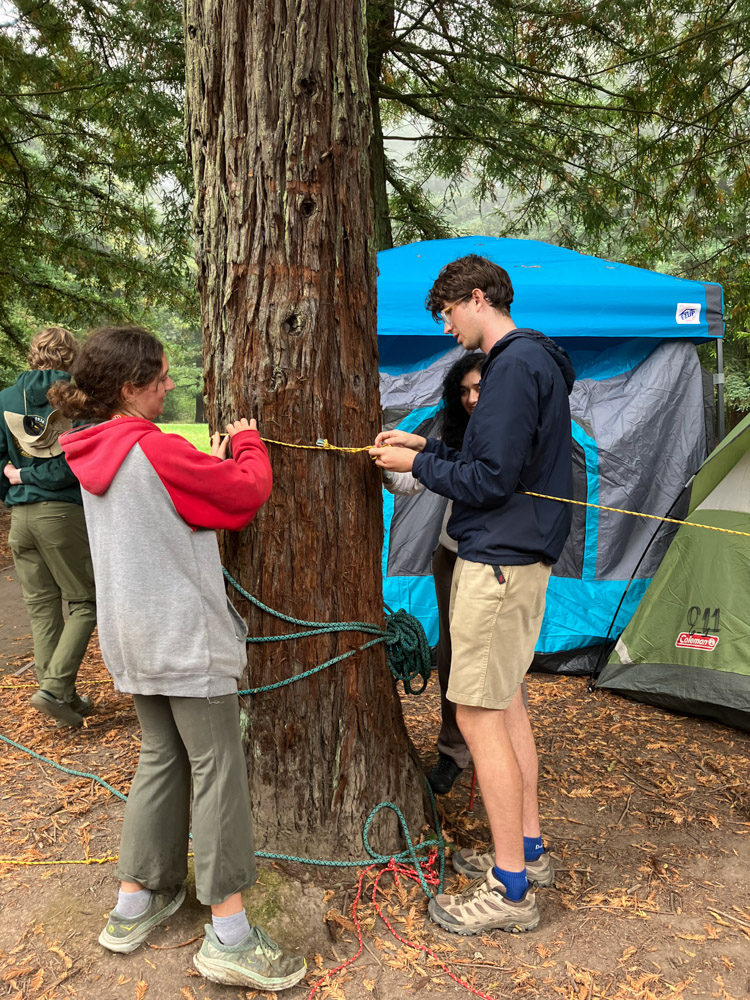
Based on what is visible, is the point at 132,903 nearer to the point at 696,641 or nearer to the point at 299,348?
the point at 299,348

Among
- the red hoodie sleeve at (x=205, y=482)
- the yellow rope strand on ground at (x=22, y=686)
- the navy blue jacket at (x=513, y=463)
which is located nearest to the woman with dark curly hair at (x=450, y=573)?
the navy blue jacket at (x=513, y=463)

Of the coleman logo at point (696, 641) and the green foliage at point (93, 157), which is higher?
the green foliage at point (93, 157)

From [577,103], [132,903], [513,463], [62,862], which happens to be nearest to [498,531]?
[513,463]

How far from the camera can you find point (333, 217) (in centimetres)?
236

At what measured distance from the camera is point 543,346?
2293mm

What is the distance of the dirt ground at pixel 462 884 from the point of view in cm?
208

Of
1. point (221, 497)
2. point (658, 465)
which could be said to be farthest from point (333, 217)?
point (658, 465)

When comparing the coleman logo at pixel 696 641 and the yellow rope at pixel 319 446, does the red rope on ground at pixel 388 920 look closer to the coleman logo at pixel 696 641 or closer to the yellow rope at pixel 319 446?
the yellow rope at pixel 319 446

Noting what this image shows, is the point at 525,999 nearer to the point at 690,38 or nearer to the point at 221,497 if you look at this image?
the point at 221,497

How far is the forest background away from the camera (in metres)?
6.07

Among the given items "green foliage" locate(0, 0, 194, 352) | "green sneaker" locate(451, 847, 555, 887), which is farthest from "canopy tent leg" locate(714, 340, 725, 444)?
"green foliage" locate(0, 0, 194, 352)

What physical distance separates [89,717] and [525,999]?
8.50ft

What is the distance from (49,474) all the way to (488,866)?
2551 millimetres

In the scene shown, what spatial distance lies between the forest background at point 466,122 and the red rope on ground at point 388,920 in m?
5.24
